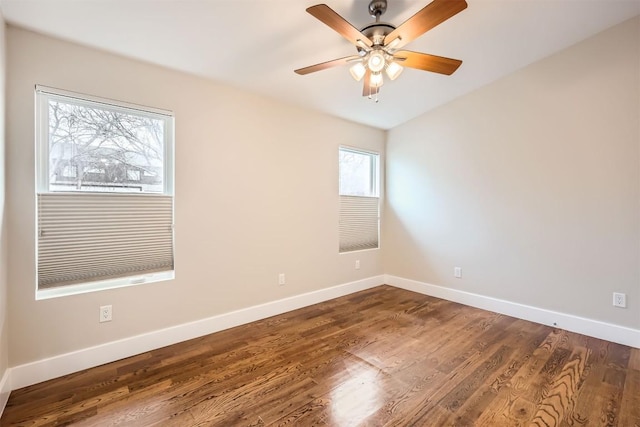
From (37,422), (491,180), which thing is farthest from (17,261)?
(491,180)

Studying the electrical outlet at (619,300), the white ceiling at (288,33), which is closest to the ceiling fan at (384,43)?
the white ceiling at (288,33)

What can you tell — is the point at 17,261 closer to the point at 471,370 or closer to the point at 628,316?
the point at 471,370

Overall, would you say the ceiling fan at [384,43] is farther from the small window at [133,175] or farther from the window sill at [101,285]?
the window sill at [101,285]

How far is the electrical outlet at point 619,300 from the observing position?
8.50 ft

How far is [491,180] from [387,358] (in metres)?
2.39

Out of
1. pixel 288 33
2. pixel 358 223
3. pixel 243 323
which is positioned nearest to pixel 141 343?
pixel 243 323

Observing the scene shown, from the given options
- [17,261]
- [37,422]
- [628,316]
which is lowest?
[37,422]

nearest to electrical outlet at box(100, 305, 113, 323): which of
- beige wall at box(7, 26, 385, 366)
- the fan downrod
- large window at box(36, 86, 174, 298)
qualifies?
beige wall at box(7, 26, 385, 366)

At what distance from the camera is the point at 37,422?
163cm

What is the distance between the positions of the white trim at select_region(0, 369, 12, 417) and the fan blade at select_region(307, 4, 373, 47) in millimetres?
2857

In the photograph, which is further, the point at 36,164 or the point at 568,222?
the point at 568,222

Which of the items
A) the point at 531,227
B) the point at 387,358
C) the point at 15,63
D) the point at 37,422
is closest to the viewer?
the point at 37,422

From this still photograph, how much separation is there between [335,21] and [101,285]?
2.54 metres

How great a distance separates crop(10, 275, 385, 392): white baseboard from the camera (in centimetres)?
199
